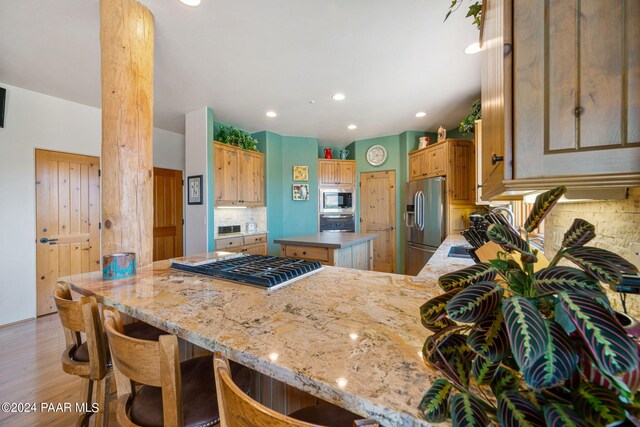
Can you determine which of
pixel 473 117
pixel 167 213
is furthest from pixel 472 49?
pixel 167 213

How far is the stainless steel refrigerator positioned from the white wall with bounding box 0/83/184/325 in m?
5.08

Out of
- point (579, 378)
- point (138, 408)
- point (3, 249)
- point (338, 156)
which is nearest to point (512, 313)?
point (579, 378)

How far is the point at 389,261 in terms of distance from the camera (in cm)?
501

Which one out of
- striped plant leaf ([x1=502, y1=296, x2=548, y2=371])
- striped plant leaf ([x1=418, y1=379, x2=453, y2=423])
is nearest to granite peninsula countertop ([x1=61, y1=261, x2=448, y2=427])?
striped plant leaf ([x1=418, y1=379, x2=453, y2=423])

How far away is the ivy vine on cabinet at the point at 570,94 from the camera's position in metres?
0.55

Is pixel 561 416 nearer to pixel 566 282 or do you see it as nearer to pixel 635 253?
pixel 566 282

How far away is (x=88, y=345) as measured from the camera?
1025 mm

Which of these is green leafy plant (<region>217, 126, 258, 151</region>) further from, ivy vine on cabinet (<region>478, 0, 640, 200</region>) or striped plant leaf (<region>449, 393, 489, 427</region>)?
striped plant leaf (<region>449, 393, 489, 427</region>)

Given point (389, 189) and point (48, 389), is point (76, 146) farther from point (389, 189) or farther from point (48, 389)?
point (389, 189)

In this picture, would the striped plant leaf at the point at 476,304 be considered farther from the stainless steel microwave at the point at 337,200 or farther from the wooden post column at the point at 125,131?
the stainless steel microwave at the point at 337,200

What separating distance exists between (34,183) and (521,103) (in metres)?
4.60

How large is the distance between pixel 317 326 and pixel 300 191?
439cm

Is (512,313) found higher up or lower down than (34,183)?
lower down

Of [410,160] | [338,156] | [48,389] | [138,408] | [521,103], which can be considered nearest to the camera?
[521,103]
